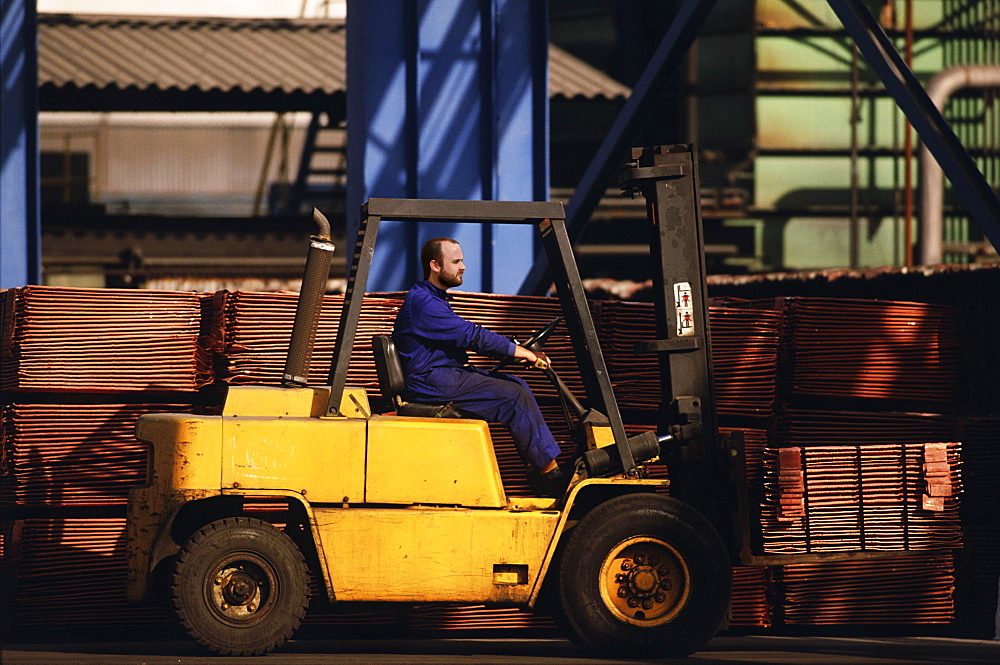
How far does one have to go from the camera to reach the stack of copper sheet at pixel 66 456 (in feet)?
24.1

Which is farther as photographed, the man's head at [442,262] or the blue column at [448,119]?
the blue column at [448,119]

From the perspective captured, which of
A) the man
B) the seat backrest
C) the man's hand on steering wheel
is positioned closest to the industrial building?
the man's hand on steering wheel

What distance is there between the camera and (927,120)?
852 centimetres

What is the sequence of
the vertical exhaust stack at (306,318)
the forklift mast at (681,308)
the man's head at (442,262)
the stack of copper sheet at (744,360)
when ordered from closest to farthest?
the vertical exhaust stack at (306,318) < the man's head at (442,262) < the forklift mast at (681,308) < the stack of copper sheet at (744,360)

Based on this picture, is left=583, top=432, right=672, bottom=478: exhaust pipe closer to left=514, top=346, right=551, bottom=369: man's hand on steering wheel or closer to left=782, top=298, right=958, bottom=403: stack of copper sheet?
left=514, top=346, right=551, bottom=369: man's hand on steering wheel

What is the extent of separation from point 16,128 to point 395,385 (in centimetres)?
648

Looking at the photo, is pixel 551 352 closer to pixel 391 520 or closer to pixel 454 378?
pixel 454 378

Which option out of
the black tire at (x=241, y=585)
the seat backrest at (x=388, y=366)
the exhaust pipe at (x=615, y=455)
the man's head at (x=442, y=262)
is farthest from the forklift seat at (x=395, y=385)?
the black tire at (x=241, y=585)

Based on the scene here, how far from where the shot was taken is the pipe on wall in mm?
19891

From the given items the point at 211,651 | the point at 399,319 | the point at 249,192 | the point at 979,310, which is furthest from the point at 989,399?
the point at 249,192

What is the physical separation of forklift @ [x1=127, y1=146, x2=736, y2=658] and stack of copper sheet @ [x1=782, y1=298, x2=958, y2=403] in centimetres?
187

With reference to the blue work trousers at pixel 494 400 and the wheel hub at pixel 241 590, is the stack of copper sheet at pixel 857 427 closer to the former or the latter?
the blue work trousers at pixel 494 400

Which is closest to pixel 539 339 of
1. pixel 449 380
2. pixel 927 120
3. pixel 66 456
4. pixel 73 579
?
pixel 449 380

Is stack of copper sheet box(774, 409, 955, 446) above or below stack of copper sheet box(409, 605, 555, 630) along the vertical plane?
above
